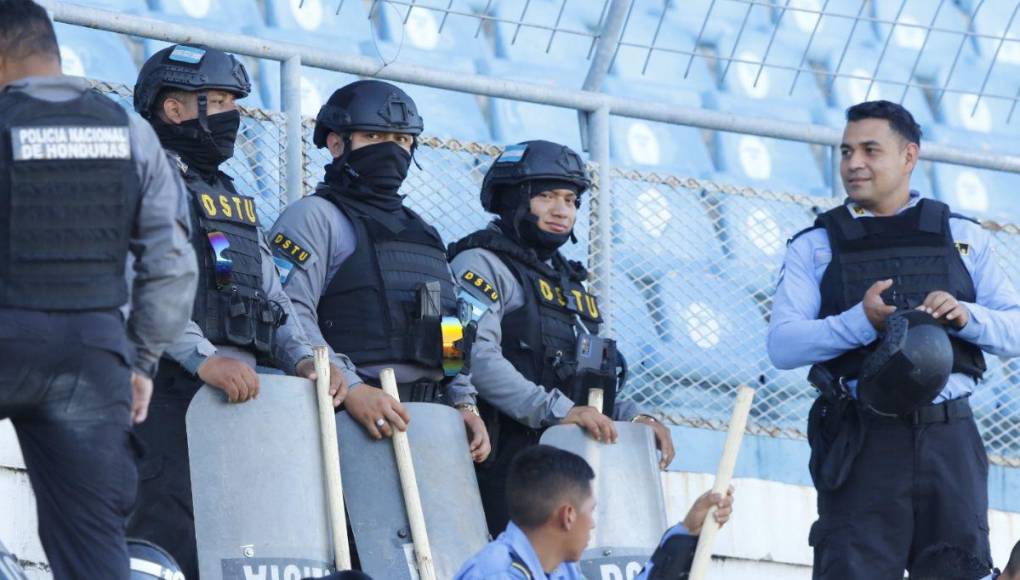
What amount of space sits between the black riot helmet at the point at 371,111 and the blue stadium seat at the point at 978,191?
3.65 metres

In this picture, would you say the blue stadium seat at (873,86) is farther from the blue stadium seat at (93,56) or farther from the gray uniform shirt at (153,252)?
the gray uniform shirt at (153,252)

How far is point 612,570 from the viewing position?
260 inches

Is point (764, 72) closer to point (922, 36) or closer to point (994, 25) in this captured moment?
point (922, 36)

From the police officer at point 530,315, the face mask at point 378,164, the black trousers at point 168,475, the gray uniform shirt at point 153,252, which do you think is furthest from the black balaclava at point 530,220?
the gray uniform shirt at point 153,252

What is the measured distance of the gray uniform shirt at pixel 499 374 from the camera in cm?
680

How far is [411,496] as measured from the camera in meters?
6.23

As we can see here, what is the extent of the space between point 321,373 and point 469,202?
5.83 ft

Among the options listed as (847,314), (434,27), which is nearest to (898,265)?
(847,314)

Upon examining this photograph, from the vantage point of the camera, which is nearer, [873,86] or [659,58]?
[659,58]

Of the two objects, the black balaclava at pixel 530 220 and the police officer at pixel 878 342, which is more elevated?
the black balaclava at pixel 530 220

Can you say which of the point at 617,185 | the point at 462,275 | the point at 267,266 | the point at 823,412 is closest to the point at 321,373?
the point at 267,266

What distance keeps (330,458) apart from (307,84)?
2590 mm

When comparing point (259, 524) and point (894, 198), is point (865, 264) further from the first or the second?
point (259, 524)

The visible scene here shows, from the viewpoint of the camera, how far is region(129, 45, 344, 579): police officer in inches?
234
